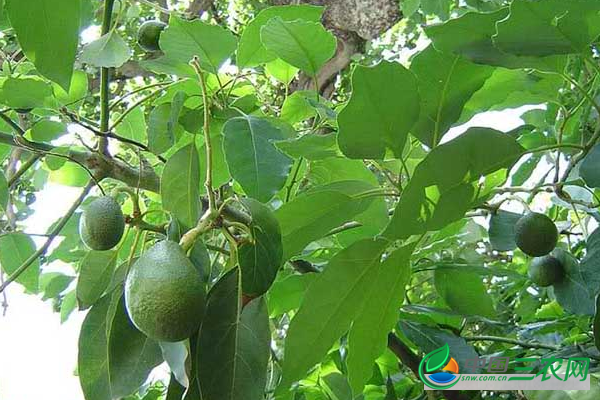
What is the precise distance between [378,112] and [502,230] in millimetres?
495

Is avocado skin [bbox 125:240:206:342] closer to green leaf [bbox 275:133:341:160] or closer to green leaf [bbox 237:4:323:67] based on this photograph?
green leaf [bbox 275:133:341:160]

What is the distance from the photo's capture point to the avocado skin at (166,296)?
61cm

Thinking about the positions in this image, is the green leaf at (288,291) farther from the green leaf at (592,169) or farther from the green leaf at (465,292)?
the green leaf at (592,169)

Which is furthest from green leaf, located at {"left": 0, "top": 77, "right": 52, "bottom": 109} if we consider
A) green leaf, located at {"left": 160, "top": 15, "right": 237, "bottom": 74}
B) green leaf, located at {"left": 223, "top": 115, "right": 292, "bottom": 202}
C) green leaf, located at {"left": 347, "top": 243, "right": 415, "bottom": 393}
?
green leaf, located at {"left": 347, "top": 243, "right": 415, "bottom": 393}

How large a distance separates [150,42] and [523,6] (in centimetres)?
65

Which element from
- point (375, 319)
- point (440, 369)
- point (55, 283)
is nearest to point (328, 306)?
point (375, 319)

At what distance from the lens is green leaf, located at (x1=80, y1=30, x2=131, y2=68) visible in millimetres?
832

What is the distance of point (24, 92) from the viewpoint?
36.4 inches

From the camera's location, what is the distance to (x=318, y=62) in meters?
0.96

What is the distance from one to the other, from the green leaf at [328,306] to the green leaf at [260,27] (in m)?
0.35

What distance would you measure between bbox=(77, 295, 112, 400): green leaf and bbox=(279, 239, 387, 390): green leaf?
194 millimetres

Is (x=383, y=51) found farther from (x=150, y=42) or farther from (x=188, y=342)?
(x=188, y=342)

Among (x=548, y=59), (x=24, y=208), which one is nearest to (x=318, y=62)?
(x=548, y=59)

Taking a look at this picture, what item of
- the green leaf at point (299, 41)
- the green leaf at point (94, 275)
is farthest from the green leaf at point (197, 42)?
the green leaf at point (94, 275)
